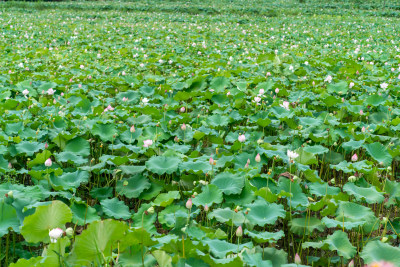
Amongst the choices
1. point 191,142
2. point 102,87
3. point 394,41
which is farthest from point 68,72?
point 394,41

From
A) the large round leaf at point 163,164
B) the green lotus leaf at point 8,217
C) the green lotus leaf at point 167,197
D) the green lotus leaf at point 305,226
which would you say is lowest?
the green lotus leaf at point 305,226

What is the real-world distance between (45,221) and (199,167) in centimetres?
105

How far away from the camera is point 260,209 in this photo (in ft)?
6.49

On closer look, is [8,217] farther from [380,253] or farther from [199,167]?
[380,253]

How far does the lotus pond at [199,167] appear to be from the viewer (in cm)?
167

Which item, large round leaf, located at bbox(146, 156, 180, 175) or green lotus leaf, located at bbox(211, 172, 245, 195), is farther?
large round leaf, located at bbox(146, 156, 180, 175)

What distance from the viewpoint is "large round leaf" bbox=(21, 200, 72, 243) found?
5.33 feet

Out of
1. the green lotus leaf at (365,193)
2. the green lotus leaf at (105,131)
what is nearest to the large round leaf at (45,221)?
the green lotus leaf at (105,131)

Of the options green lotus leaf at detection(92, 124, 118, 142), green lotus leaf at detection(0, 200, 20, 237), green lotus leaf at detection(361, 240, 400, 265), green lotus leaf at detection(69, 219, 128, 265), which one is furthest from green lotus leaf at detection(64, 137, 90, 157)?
green lotus leaf at detection(361, 240, 400, 265)

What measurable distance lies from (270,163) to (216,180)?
0.77m

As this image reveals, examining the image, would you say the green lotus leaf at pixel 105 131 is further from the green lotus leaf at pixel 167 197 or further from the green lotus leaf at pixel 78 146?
the green lotus leaf at pixel 167 197

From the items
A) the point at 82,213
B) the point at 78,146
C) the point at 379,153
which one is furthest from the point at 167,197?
the point at 379,153

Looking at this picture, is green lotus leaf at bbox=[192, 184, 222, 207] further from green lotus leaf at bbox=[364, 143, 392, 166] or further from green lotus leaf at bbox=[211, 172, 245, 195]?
green lotus leaf at bbox=[364, 143, 392, 166]

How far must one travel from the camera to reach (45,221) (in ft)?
5.44
